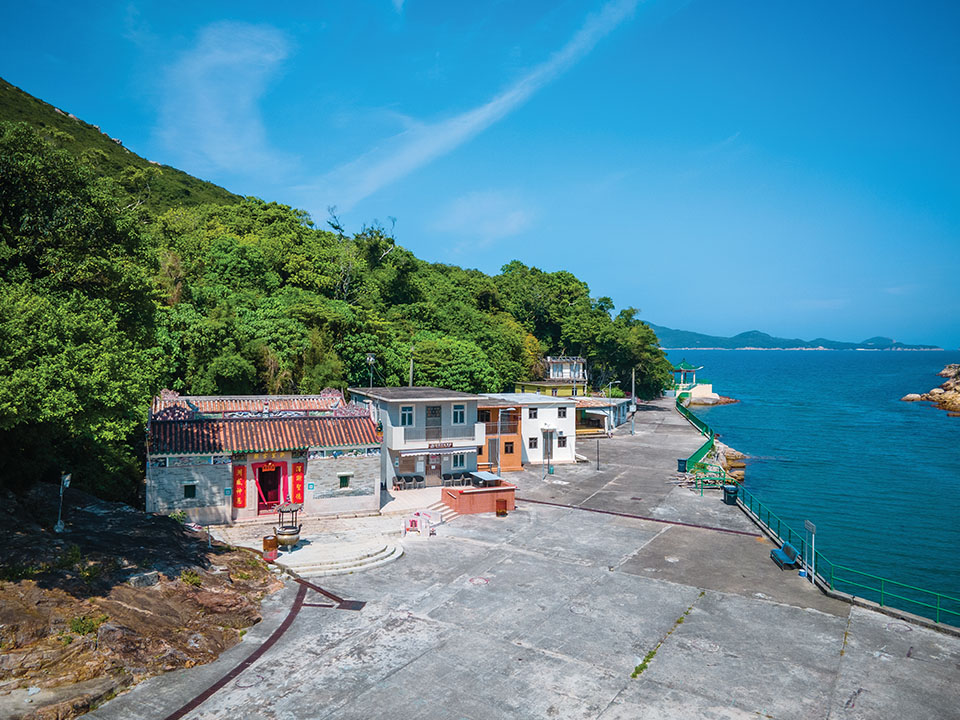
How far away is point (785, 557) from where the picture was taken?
23547 millimetres

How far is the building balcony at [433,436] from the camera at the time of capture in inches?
1361

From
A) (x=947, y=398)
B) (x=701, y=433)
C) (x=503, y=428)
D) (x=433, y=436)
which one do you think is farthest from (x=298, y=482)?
(x=947, y=398)

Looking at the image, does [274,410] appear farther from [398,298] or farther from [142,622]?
[398,298]

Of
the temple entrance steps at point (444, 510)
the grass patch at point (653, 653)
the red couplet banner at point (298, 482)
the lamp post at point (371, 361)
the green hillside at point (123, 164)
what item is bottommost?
the grass patch at point (653, 653)

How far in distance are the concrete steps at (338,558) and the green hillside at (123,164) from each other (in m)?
58.9

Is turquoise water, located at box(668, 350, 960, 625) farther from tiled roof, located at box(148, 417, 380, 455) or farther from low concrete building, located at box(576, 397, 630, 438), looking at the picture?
tiled roof, located at box(148, 417, 380, 455)

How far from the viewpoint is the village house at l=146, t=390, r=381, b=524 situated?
26.8 metres

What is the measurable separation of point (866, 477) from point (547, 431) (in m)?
29.4

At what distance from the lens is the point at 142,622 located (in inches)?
625

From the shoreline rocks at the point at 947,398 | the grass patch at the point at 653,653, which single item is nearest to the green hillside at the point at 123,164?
the grass patch at the point at 653,653

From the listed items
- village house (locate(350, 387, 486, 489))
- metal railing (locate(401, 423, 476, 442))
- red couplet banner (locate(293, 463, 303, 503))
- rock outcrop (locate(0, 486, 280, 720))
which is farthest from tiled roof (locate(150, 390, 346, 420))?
rock outcrop (locate(0, 486, 280, 720))

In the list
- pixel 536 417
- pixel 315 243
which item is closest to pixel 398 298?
pixel 315 243

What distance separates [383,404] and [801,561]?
881 inches

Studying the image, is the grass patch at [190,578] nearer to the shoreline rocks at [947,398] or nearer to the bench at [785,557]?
the bench at [785,557]
